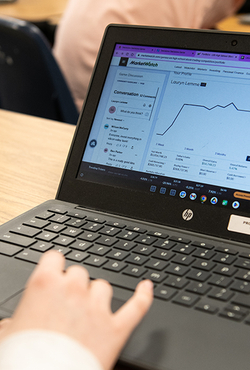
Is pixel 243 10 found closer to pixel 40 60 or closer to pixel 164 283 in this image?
pixel 40 60

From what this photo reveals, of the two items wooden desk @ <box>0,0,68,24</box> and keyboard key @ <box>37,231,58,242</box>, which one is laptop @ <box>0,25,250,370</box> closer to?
keyboard key @ <box>37,231,58,242</box>

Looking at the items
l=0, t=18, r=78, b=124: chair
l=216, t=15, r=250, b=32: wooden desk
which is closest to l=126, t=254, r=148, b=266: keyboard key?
l=0, t=18, r=78, b=124: chair

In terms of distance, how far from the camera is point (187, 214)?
61 centimetres

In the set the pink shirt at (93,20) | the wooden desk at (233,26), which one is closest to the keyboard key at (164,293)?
the pink shirt at (93,20)

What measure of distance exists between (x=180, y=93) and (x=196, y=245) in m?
0.24

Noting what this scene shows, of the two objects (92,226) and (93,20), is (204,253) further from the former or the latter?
(93,20)

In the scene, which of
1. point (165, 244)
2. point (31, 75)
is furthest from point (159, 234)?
point (31, 75)

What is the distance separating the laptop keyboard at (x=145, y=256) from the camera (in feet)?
1.49

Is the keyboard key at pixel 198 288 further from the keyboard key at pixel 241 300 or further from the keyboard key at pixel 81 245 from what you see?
the keyboard key at pixel 81 245

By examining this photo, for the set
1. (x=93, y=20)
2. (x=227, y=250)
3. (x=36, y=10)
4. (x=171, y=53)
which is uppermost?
(x=36, y=10)

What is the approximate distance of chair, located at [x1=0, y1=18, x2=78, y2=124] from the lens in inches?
45.9

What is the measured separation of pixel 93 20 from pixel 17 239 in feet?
3.76

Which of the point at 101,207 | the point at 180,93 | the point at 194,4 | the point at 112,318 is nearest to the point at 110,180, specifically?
the point at 101,207

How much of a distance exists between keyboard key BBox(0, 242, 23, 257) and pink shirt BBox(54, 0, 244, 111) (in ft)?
3.52
